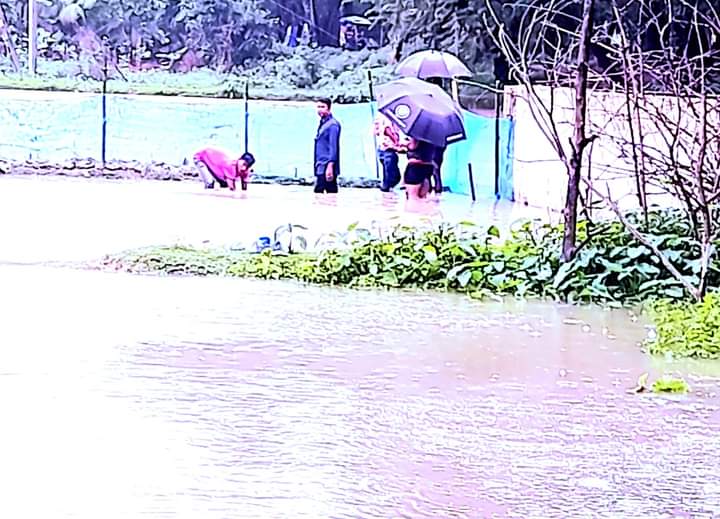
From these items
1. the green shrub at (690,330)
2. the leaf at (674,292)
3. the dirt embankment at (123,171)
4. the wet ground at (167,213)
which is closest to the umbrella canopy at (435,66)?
the dirt embankment at (123,171)

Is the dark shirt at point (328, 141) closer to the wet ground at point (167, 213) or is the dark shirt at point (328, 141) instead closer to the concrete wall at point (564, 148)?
the wet ground at point (167, 213)

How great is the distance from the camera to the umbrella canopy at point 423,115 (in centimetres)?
1859

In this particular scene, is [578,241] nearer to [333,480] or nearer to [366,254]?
[366,254]

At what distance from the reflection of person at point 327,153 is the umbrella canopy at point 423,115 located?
3.38ft

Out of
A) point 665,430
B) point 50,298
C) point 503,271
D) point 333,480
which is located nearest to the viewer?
point 333,480

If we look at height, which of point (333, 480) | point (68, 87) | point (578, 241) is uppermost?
point (68, 87)

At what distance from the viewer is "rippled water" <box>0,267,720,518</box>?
16.1 ft

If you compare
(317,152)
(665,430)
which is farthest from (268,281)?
(317,152)

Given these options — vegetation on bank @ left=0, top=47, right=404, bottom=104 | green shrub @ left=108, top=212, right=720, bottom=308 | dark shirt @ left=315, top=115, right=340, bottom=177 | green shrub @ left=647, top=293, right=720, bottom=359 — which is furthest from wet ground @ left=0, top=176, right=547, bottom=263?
vegetation on bank @ left=0, top=47, right=404, bottom=104

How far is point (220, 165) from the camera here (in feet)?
65.9

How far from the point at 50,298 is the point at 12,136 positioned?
16.0m

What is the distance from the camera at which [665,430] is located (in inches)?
235

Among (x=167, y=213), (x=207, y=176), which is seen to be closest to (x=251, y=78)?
(x=207, y=176)

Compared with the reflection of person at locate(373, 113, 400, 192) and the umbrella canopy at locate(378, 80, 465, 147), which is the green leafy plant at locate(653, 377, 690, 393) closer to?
the umbrella canopy at locate(378, 80, 465, 147)
